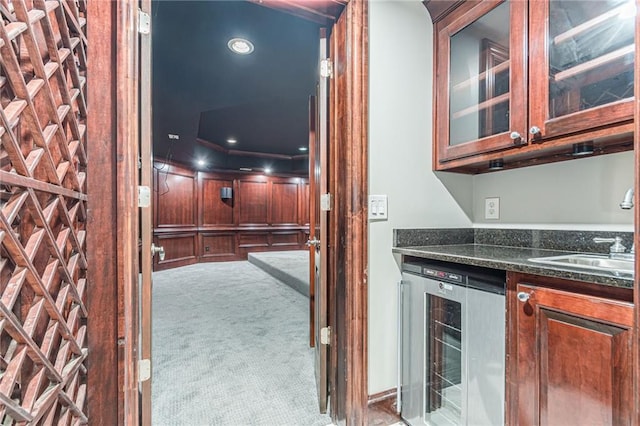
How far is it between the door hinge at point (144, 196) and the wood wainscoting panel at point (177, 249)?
492 centimetres

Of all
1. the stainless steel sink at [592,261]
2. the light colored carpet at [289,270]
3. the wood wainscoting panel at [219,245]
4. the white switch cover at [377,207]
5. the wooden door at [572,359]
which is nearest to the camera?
the wooden door at [572,359]

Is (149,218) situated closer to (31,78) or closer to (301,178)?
(31,78)

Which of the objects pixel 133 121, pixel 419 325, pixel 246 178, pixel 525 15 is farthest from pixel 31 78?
pixel 246 178

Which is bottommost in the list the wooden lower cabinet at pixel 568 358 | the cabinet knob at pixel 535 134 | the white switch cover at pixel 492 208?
the wooden lower cabinet at pixel 568 358

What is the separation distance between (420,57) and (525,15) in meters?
0.51

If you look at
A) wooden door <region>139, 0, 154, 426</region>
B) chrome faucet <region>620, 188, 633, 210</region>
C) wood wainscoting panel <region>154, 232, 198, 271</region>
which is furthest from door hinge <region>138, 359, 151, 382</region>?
wood wainscoting panel <region>154, 232, 198, 271</region>

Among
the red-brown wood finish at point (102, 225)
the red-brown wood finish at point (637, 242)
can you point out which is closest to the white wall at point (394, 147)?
the red-brown wood finish at point (637, 242)

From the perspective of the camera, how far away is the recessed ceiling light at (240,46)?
247cm

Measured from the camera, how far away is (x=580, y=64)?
4.01 ft

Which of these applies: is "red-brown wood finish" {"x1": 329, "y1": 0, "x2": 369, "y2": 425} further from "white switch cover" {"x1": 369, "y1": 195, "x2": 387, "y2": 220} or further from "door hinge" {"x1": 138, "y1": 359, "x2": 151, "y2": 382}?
"door hinge" {"x1": 138, "y1": 359, "x2": 151, "y2": 382}

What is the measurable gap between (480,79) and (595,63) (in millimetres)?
488

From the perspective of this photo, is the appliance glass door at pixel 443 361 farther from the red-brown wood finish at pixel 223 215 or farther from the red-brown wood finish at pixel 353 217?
the red-brown wood finish at pixel 223 215

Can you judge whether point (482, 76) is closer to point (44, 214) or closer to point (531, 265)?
point (531, 265)

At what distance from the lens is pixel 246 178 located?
7500 millimetres
